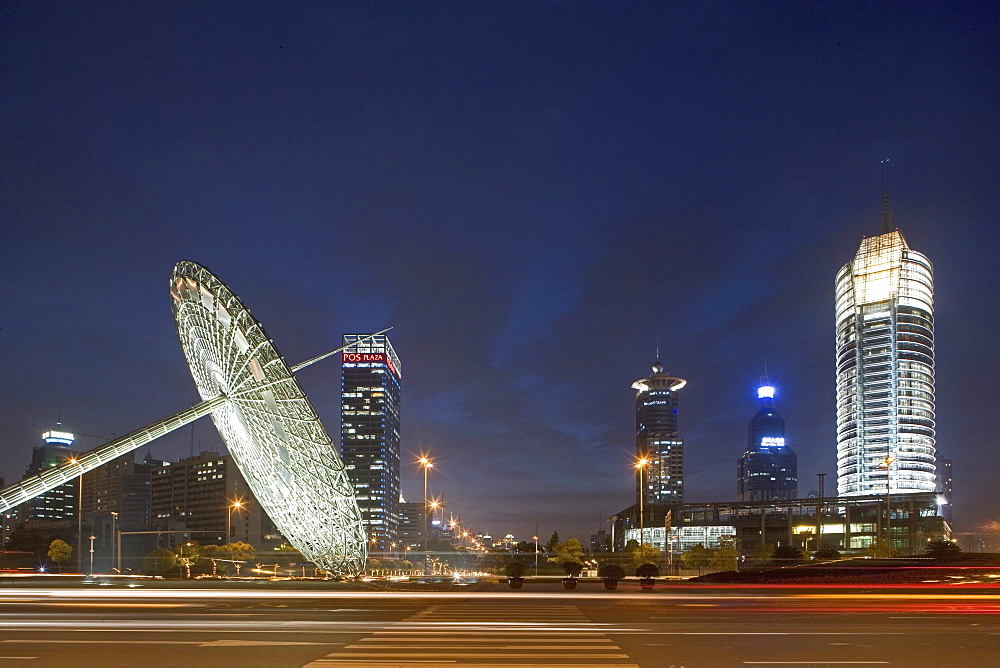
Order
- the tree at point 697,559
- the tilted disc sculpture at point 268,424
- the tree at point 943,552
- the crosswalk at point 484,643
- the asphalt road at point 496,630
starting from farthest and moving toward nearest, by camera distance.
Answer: the tree at point 697,559 < the tree at point 943,552 < the tilted disc sculpture at point 268,424 < the asphalt road at point 496,630 < the crosswalk at point 484,643

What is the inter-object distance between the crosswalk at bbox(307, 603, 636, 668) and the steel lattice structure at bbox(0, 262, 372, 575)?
18.0 m

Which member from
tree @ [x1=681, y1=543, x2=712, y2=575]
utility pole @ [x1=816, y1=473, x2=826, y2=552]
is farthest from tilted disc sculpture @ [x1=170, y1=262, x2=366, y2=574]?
utility pole @ [x1=816, y1=473, x2=826, y2=552]

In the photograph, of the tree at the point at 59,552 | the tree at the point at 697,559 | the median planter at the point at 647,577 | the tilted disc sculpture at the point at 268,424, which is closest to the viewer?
the median planter at the point at 647,577

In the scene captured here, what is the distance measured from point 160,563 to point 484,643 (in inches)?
3234

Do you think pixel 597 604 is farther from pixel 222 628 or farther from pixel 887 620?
pixel 222 628

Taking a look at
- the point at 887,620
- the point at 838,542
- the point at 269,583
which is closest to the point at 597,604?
the point at 887,620

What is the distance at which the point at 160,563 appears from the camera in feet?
296

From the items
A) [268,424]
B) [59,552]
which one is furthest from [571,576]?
[59,552]

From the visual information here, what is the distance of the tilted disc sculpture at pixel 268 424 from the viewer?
43812 mm

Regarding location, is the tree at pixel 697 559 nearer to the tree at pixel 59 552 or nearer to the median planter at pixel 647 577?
the median planter at pixel 647 577

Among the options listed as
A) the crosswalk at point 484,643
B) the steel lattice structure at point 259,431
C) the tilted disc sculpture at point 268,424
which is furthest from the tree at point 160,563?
the crosswalk at point 484,643

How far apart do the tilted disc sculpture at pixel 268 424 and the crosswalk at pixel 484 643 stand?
1790 centimetres

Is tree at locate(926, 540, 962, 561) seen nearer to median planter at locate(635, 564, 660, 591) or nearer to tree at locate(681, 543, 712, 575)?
tree at locate(681, 543, 712, 575)

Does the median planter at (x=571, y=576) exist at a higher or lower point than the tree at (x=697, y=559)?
higher
